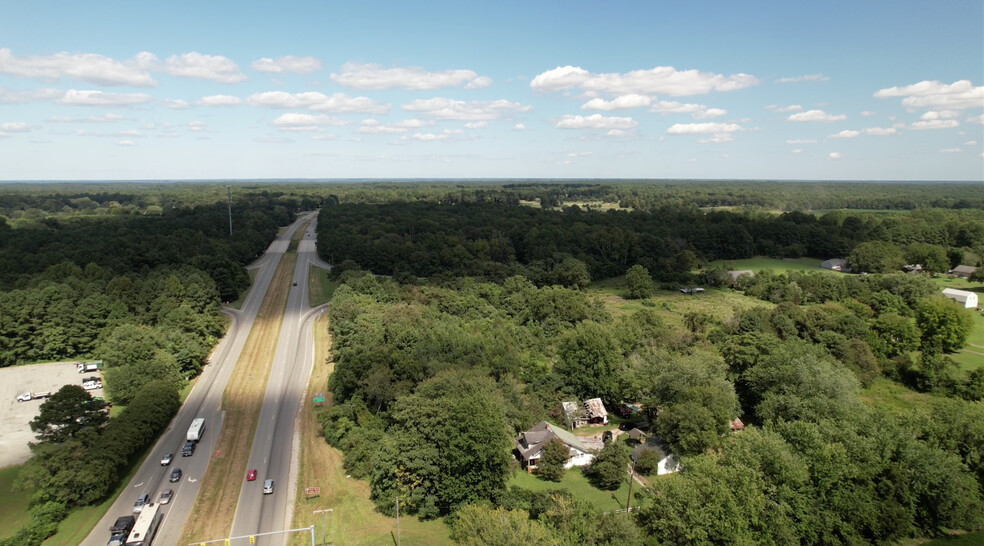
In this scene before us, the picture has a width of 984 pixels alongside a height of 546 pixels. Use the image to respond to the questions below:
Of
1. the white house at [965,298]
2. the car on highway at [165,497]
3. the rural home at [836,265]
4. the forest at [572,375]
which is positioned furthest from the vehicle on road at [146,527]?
the rural home at [836,265]

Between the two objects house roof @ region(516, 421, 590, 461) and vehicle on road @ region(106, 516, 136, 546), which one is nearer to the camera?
vehicle on road @ region(106, 516, 136, 546)

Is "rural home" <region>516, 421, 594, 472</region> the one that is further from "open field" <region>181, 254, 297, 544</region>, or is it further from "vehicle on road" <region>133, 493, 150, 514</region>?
"vehicle on road" <region>133, 493, 150, 514</region>

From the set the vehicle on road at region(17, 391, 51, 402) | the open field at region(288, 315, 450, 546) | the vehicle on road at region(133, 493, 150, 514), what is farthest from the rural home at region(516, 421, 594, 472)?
the vehicle on road at region(17, 391, 51, 402)

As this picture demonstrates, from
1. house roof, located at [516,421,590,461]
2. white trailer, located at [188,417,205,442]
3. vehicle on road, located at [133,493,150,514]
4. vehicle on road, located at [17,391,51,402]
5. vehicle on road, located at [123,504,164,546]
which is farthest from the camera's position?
vehicle on road, located at [17,391,51,402]

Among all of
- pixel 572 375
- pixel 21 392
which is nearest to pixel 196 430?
pixel 21 392

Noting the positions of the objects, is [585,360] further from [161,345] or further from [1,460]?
[1,460]

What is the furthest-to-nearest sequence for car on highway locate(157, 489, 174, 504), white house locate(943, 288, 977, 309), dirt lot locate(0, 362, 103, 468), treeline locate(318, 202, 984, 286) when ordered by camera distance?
treeline locate(318, 202, 984, 286), white house locate(943, 288, 977, 309), dirt lot locate(0, 362, 103, 468), car on highway locate(157, 489, 174, 504)
